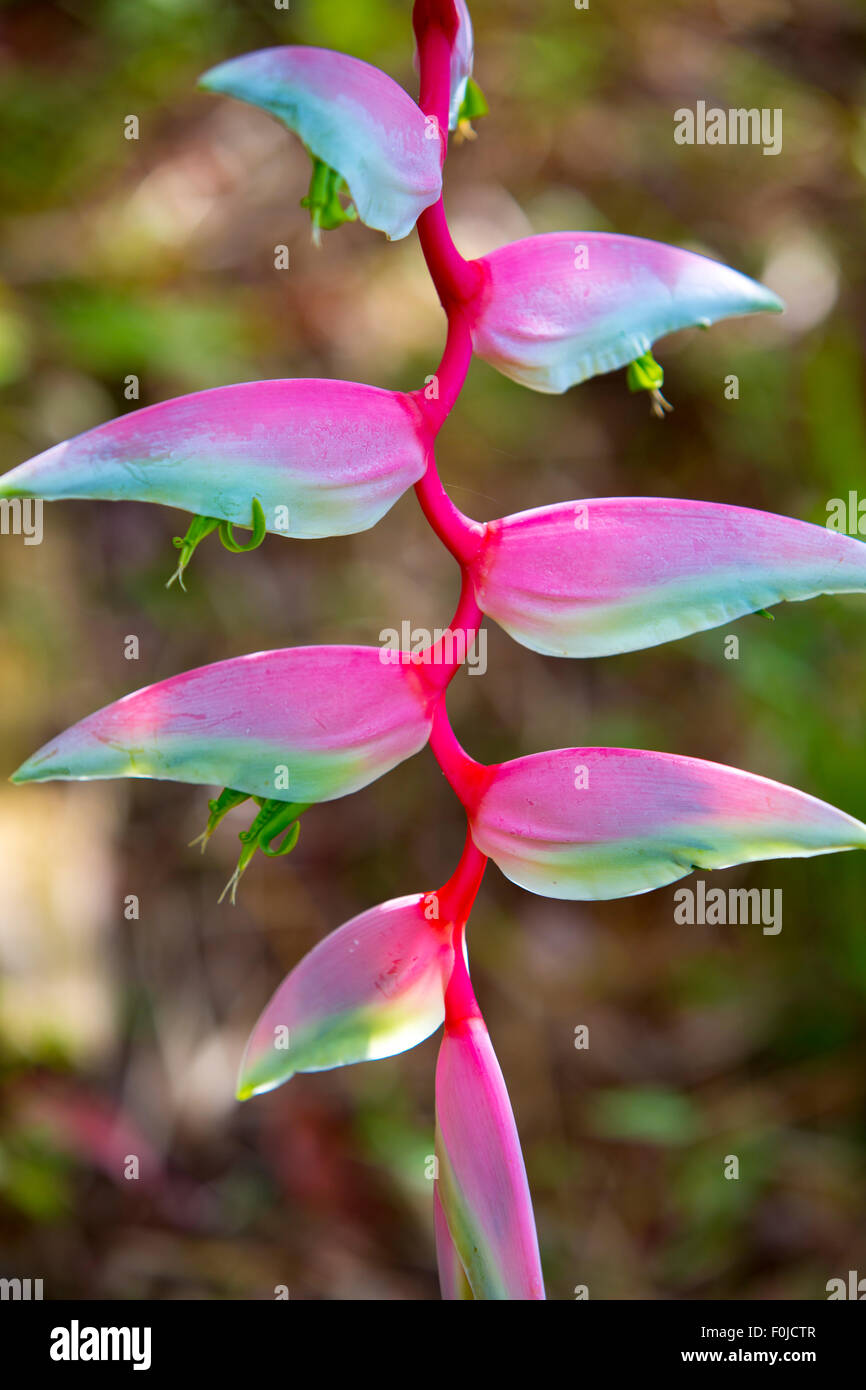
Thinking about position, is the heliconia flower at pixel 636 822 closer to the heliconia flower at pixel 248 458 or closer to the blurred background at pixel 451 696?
the heliconia flower at pixel 248 458

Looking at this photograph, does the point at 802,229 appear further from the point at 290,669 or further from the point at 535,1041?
the point at 290,669

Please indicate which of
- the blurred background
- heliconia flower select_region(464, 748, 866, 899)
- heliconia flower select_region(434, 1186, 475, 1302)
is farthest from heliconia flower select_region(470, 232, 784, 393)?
the blurred background

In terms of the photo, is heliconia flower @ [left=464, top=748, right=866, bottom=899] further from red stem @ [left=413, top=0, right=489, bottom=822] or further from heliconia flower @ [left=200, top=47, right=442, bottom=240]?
heliconia flower @ [left=200, top=47, right=442, bottom=240]

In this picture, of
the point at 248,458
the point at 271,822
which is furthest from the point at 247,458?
the point at 271,822

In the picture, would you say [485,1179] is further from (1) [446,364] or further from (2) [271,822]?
(1) [446,364]
